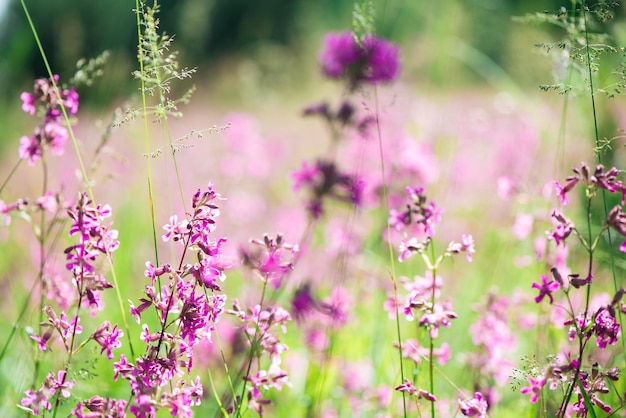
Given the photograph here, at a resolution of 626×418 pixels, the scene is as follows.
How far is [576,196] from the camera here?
3.81 meters

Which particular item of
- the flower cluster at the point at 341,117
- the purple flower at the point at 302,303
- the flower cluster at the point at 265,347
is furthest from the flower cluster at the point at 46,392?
the flower cluster at the point at 341,117

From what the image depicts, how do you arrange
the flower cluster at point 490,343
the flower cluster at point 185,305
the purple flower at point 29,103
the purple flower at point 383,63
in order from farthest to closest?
1. the purple flower at point 383,63
2. the flower cluster at point 490,343
3. the purple flower at point 29,103
4. the flower cluster at point 185,305

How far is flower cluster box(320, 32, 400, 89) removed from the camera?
203 centimetres

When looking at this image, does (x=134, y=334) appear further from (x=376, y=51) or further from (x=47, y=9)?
(x=47, y=9)

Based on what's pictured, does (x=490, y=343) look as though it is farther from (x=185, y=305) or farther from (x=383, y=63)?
(x=185, y=305)

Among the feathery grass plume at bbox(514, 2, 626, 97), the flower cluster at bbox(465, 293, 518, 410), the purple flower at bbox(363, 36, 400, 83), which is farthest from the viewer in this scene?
the purple flower at bbox(363, 36, 400, 83)

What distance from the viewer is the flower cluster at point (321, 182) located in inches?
83.0

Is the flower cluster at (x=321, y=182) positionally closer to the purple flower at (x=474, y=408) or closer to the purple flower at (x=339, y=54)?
the purple flower at (x=339, y=54)

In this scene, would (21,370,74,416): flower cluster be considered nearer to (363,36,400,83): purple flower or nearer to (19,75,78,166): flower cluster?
(19,75,78,166): flower cluster

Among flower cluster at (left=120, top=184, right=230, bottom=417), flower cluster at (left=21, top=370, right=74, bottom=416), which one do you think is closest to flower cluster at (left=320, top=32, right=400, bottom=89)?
flower cluster at (left=120, top=184, right=230, bottom=417)

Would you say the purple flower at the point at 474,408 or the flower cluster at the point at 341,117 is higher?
the flower cluster at the point at 341,117

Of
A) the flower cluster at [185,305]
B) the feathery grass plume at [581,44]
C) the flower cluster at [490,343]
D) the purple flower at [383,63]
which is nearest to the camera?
the flower cluster at [185,305]

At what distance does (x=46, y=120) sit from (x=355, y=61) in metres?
0.96

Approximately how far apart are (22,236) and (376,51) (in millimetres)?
3447
